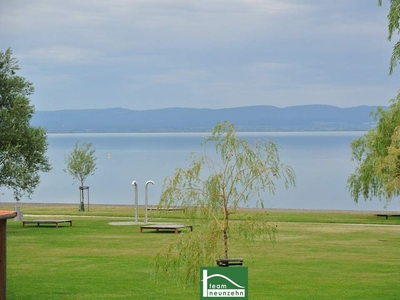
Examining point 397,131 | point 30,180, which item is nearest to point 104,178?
point 30,180

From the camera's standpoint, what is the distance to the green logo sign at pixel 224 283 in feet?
35.6

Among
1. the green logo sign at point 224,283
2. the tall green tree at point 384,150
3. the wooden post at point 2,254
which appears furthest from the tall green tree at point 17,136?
the green logo sign at point 224,283

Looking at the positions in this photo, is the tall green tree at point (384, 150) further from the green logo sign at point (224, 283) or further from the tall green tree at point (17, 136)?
the tall green tree at point (17, 136)

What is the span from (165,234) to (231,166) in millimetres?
19113

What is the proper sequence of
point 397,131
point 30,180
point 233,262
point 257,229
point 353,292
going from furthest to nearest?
point 30,180 → point 397,131 → point 353,292 → point 257,229 → point 233,262

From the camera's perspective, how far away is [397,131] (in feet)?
82.9

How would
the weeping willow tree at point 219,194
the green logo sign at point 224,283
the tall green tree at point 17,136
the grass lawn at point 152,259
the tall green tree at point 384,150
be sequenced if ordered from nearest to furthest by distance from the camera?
the green logo sign at point 224,283 < the weeping willow tree at point 219,194 < the grass lawn at point 152,259 < the tall green tree at point 384,150 < the tall green tree at point 17,136

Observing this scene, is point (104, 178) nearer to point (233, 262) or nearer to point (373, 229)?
point (373, 229)

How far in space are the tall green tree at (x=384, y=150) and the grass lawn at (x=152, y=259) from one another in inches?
90.1

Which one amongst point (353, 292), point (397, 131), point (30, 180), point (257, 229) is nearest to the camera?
point (257, 229)

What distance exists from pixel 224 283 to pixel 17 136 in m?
24.4

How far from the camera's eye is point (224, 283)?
35.9 feet

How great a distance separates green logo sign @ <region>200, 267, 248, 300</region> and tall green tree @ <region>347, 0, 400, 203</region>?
32.5ft

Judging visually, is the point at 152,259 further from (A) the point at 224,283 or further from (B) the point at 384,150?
(B) the point at 384,150
